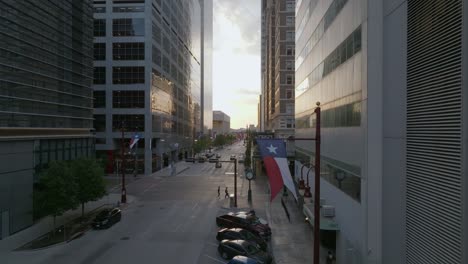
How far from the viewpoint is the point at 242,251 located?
23.3 m

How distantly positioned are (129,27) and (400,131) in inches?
2535

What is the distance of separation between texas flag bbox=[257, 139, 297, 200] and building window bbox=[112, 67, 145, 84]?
59372mm

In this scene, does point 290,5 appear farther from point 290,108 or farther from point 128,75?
point 128,75

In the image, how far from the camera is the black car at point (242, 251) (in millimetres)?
22864

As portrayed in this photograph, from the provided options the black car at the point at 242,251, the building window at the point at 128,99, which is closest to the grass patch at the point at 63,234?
the black car at the point at 242,251

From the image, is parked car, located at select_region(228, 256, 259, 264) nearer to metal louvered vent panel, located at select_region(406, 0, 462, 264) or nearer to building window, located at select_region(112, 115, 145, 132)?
metal louvered vent panel, located at select_region(406, 0, 462, 264)

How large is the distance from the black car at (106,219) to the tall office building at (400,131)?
58.4 ft

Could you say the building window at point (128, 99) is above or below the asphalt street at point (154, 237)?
above

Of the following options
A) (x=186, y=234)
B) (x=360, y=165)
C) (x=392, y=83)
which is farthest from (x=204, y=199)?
(x=392, y=83)

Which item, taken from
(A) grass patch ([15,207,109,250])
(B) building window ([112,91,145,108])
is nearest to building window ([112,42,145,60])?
(B) building window ([112,91,145,108])

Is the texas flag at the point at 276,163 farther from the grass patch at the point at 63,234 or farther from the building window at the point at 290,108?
the building window at the point at 290,108

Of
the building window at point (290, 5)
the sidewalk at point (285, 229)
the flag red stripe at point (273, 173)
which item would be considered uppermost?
the building window at point (290, 5)

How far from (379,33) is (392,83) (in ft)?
7.26

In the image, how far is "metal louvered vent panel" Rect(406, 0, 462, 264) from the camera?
38.0 feet
